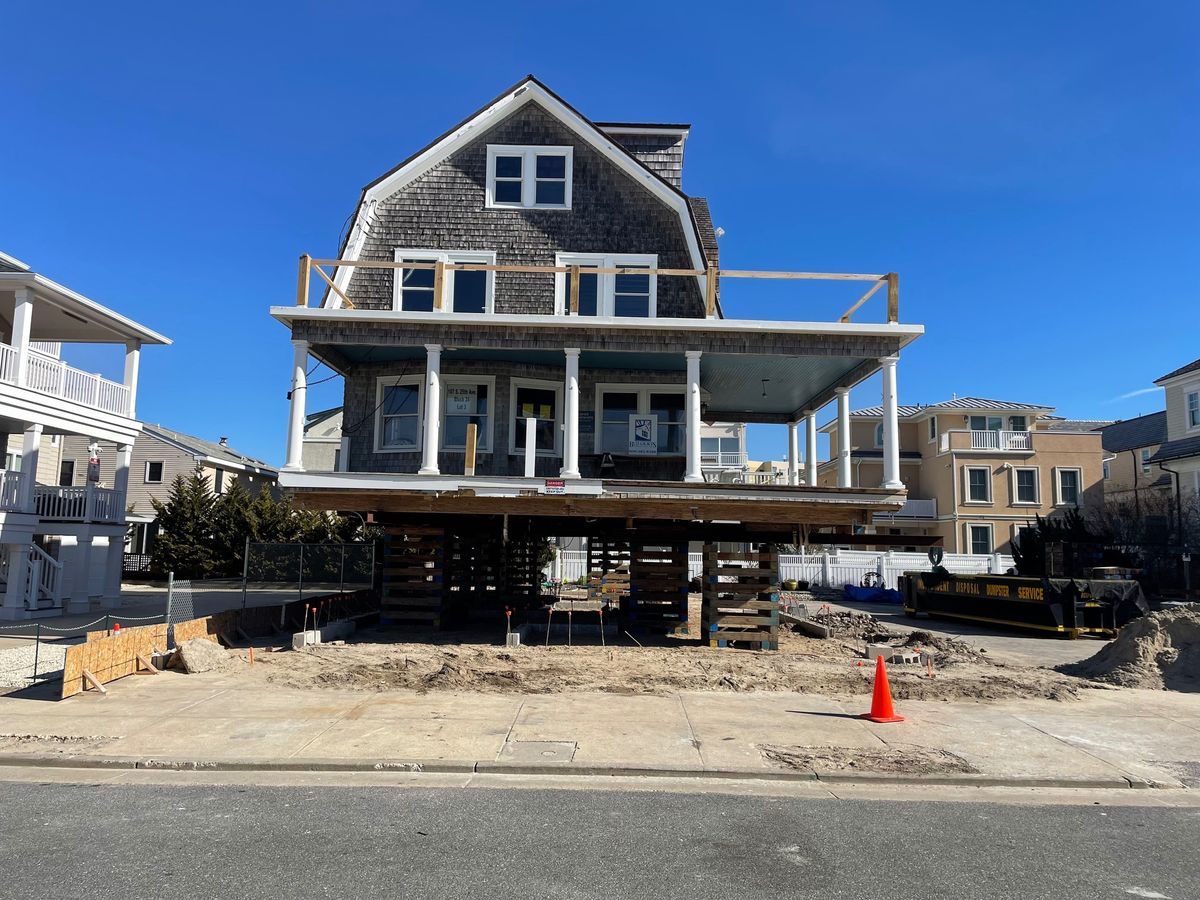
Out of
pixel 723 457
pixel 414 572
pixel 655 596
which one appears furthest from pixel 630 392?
pixel 723 457

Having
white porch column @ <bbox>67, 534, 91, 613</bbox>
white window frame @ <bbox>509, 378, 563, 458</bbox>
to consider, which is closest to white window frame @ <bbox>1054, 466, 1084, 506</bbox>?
white window frame @ <bbox>509, 378, 563, 458</bbox>

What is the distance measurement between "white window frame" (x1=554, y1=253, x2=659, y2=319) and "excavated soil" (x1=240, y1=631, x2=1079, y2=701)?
23.1 ft

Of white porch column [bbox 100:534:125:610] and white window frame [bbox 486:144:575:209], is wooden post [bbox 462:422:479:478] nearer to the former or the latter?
white window frame [bbox 486:144:575:209]

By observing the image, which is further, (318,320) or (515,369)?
(515,369)

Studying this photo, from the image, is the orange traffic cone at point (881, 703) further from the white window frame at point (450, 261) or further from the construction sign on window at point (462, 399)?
the white window frame at point (450, 261)

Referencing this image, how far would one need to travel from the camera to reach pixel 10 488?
20219mm

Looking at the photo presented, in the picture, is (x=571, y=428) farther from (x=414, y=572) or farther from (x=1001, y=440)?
(x=1001, y=440)

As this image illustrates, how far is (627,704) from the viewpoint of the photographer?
10164 millimetres

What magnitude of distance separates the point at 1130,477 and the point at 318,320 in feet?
144

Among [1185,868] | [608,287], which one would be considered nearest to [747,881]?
[1185,868]

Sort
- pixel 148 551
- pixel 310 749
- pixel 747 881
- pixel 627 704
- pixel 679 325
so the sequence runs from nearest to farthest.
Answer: pixel 747 881 → pixel 310 749 → pixel 627 704 → pixel 679 325 → pixel 148 551

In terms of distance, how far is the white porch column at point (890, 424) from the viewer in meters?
14.7

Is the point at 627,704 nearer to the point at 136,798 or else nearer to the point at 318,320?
the point at 136,798

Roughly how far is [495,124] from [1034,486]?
3455 cm
